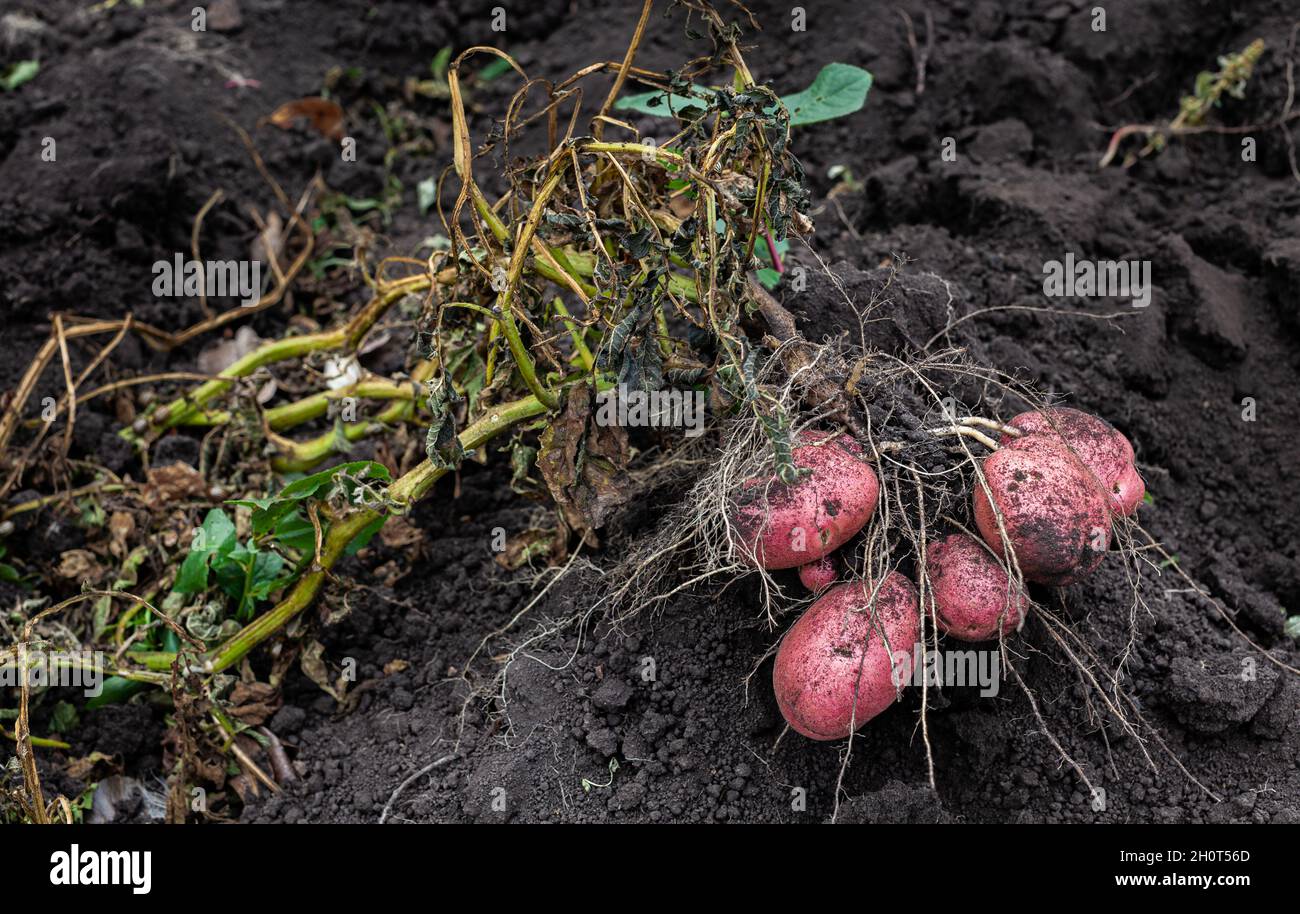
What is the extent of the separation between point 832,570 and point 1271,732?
0.85m

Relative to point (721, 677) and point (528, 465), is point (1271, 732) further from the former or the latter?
point (528, 465)

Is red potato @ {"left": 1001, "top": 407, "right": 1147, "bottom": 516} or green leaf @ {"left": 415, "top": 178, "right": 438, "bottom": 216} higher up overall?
green leaf @ {"left": 415, "top": 178, "right": 438, "bottom": 216}

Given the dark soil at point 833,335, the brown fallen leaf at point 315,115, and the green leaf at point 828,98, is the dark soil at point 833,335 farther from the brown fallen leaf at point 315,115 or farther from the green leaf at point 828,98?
the green leaf at point 828,98

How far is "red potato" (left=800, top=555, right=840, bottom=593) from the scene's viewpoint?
76.5 inches

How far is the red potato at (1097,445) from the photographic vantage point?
1.94 m

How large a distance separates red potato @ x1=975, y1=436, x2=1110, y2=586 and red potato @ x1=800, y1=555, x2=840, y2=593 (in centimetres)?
25

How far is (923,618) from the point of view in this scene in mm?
1801

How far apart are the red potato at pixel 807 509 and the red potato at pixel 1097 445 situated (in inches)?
11.5

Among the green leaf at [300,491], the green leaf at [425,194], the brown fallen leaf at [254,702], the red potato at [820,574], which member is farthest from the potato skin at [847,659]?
the green leaf at [425,194]

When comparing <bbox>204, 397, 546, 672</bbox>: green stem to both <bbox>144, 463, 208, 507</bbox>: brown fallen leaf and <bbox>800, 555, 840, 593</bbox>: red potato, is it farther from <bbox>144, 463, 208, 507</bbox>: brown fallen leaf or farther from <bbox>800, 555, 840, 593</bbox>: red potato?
<bbox>800, 555, 840, 593</bbox>: red potato

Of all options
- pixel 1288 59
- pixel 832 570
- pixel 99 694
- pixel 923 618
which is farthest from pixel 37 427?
pixel 1288 59

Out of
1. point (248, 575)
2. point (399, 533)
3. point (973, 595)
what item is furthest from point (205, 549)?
point (973, 595)

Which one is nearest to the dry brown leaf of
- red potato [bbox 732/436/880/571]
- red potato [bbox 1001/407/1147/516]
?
red potato [bbox 732/436/880/571]

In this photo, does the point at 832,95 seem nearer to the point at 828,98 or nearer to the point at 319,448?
the point at 828,98
